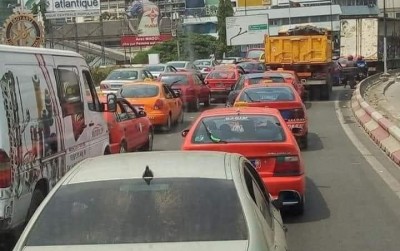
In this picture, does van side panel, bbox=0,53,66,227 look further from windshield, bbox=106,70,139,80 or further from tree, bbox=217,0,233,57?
tree, bbox=217,0,233,57

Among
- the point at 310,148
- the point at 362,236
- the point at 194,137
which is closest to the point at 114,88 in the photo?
the point at 310,148

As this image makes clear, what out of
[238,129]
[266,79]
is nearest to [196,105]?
[266,79]

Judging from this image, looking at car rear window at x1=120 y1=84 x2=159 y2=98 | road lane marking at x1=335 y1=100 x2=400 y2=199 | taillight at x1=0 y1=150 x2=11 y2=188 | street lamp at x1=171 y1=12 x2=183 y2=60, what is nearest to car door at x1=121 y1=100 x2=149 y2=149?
road lane marking at x1=335 y1=100 x2=400 y2=199

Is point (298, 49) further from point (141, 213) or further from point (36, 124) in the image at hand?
point (141, 213)

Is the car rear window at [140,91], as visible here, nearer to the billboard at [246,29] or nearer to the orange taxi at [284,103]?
the orange taxi at [284,103]

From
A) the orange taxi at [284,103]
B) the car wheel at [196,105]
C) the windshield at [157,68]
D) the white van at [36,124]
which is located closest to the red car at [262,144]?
the white van at [36,124]

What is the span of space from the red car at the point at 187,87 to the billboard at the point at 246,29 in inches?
2071

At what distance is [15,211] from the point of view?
7195 mm

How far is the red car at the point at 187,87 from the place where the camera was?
27.3 m

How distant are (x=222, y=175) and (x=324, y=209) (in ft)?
16.8

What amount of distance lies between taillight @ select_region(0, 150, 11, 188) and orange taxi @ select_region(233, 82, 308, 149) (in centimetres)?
914

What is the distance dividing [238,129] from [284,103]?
631cm

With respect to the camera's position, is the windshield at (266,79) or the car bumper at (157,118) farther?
the windshield at (266,79)

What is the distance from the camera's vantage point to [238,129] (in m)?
9.60
